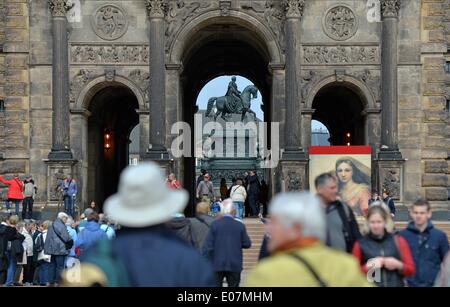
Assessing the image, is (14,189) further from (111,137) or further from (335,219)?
(335,219)

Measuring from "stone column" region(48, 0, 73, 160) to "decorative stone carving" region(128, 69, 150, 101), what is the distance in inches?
85.7

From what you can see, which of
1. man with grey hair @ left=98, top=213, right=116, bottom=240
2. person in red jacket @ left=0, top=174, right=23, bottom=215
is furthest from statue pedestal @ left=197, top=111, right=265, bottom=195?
man with grey hair @ left=98, top=213, right=116, bottom=240

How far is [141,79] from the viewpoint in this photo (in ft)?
103

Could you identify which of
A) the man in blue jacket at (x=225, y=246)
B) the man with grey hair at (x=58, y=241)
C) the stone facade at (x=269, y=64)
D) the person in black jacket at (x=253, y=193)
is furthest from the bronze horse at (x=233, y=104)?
the man in blue jacket at (x=225, y=246)

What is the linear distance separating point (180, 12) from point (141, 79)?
2.54 meters

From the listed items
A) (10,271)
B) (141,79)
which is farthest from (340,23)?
(10,271)

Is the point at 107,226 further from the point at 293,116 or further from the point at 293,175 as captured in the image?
the point at 293,116

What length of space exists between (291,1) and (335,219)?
22162 millimetres

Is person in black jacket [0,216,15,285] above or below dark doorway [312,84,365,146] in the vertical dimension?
below

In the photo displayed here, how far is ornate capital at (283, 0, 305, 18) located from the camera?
102 ft

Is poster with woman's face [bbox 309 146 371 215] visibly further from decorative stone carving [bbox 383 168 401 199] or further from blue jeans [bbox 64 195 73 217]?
blue jeans [bbox 64 195 73 217]

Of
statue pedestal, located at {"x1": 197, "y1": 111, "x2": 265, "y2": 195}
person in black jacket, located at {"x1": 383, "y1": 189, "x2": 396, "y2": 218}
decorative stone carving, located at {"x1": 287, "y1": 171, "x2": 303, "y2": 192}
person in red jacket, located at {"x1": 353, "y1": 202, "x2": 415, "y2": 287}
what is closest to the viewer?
person in red jacket, located at {"x1": 353, "y1": 202, "x2": 415, "y2": 287}
